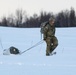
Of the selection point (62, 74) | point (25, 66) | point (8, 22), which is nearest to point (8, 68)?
point (25, 66)

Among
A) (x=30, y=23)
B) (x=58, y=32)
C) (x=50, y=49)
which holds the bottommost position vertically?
(x=30, y=23)

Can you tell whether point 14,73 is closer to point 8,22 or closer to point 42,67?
point 42,67

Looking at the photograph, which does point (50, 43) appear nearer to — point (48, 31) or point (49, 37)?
point (49, 37)

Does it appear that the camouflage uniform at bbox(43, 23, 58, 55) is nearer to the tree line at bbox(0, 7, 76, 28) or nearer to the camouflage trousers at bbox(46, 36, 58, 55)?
the camouflage trousers at bbox(46, 36, 58, 55)

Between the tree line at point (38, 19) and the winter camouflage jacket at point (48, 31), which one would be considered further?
the tree line at point (38, 19)

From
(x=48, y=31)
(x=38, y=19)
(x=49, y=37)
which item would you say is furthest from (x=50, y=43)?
(x=38, y=19)

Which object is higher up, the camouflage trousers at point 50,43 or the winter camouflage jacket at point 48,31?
the winter camouflage jacket at point 48,31

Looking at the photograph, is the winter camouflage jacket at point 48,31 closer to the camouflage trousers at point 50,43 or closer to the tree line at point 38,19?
the camouflage trousers at point 50,43

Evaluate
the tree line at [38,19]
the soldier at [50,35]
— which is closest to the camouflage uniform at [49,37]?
the soldier at [50,35]

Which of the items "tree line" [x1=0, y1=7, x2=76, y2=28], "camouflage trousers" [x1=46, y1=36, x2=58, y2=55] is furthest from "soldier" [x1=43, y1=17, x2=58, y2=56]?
"tree line" [x1=0, y1=7, x2=76, y2=28]

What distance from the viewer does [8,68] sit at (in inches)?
403

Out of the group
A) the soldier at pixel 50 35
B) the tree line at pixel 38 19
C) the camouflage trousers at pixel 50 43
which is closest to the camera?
the soldier at pixel 50 35

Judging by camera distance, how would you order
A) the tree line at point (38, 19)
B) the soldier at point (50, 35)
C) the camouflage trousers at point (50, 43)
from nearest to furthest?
the soldier at point (50, 35)
the camouflage trousers at point (50, 43)
the tree line at point (38, 19)

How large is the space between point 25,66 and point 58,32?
1069 inches
